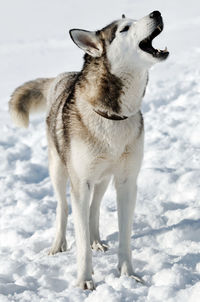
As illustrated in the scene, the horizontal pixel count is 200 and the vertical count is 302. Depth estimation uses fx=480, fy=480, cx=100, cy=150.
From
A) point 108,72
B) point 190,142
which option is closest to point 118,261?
point 108,72

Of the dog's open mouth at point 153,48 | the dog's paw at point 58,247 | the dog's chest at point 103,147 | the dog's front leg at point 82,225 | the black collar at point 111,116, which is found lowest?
the dog's paw at point 58,247

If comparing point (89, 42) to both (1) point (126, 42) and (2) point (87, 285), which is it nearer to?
(1) point (126, 42)

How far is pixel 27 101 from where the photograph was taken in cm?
483

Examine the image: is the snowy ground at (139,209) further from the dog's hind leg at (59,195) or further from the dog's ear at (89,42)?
the dog's ear at (89,42)

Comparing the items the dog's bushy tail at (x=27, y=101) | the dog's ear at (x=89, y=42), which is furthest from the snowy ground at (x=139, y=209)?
the dog's ear at (x=89, y=42)

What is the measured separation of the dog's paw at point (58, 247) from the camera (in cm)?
425

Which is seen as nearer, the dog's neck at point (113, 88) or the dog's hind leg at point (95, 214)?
the dog's neck at point (113, 88)

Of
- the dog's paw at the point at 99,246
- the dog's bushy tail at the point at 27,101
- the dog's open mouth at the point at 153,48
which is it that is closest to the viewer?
the dog's open mouth at the point at 153,48

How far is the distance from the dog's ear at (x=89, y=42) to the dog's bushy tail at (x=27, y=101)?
5.09 feet

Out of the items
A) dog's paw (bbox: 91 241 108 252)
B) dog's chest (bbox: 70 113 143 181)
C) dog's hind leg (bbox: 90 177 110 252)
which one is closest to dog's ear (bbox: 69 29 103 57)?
dog's chest (bbox: 70 113 143 181)

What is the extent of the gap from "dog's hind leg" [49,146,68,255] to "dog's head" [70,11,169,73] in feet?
3.85

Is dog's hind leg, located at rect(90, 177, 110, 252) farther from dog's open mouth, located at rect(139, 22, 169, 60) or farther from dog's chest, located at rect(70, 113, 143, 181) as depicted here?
dog's open mouth, located at rect(139, 22, 169, 60)

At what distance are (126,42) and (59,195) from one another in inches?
66.7

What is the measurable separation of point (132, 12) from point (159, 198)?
13.6m
